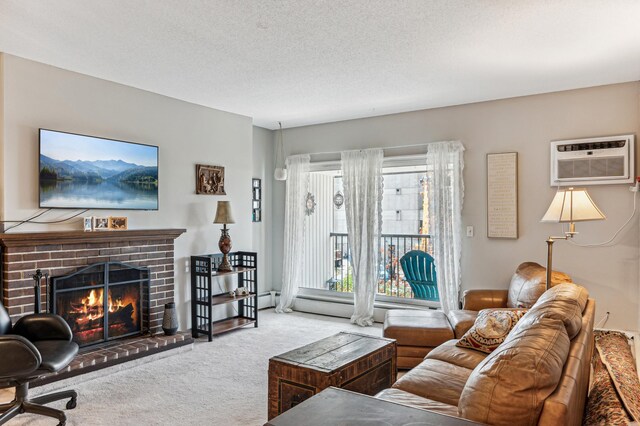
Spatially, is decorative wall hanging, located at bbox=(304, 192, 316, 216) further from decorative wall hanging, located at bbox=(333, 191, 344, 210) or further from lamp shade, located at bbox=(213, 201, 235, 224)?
lamp shade, located at bbox=(213, 201, 235, 224)

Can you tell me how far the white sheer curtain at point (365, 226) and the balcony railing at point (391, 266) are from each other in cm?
28

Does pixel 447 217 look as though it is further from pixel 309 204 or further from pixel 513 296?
pixel 309 204

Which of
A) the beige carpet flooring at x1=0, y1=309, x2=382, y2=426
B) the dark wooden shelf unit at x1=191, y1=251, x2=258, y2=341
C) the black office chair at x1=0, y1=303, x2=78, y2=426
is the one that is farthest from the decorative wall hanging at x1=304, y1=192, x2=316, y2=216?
the black office chair at x1=0, y1=303, x2=78, y2=426

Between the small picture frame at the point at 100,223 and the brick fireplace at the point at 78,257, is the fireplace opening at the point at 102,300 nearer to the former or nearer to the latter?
the brick fireplace at the point at 78,257

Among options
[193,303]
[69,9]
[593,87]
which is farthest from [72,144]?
Result: [593,87]

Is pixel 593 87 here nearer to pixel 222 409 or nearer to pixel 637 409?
pixel 637 409

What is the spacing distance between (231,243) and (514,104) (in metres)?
3.47

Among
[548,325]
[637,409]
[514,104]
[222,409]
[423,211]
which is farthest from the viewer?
[423,211]

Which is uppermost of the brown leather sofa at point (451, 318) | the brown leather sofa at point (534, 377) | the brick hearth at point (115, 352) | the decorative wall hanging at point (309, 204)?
the decorative wall hanging at point (309, 204)

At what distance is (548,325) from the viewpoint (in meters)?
1.75

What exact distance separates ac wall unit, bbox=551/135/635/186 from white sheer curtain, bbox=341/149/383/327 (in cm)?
193

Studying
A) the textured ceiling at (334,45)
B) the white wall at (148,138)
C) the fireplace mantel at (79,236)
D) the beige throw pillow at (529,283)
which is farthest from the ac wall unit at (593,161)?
the fireplace mantel at (79,236)

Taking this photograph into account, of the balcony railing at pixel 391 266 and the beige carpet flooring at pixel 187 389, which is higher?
the balcony railing at pixel 391 266

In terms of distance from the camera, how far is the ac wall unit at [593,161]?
4035 mm
